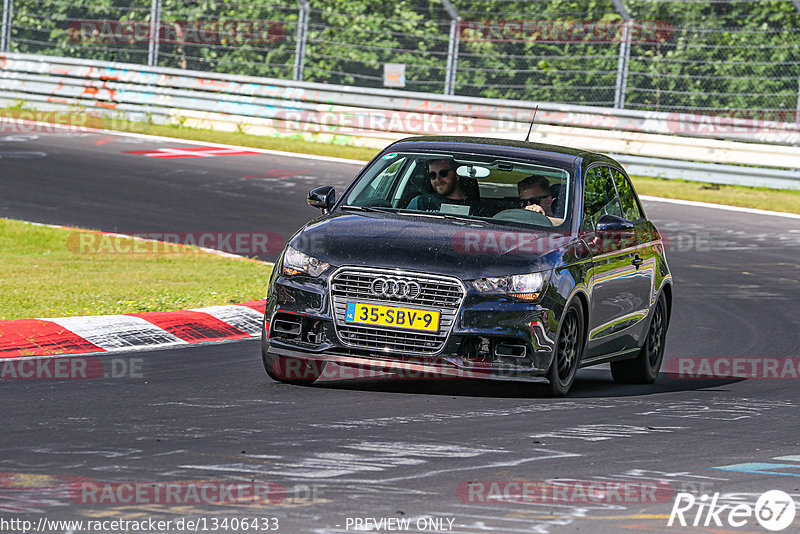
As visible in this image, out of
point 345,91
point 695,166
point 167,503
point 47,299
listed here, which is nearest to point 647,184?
point 695,166

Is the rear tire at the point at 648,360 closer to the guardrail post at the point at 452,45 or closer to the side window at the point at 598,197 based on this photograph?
the side window at the point at 598,197

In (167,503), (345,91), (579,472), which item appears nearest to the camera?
(167,503)

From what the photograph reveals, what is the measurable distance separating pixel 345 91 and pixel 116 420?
61.5 feet

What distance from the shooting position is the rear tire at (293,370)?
9.08 meters

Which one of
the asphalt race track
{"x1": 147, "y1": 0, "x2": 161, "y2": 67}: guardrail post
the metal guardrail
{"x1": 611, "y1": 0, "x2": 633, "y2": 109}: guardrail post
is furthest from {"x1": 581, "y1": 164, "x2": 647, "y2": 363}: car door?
{"x1": 147, "y1": 0, "x2": 161, "y2": 67}: guardrail post

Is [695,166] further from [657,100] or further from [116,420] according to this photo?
[116,420]

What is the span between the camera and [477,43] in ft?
81.0

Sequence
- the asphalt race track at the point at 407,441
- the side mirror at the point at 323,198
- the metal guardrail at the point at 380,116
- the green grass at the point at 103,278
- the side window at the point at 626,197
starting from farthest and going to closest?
the metal guardrail at the point at 380,116, the green grass at the point at 103,278, the side window at the point at 626,197, the side mirror at the point at 323,198, the asphalt race track at the point at 407,441

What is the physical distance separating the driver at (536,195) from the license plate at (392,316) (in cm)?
139

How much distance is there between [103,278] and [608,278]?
5.23m

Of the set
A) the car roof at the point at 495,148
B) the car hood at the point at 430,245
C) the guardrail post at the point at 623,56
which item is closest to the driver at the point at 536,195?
the car roof at the point at 495,148

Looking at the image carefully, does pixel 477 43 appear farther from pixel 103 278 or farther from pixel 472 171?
pixel 472 171

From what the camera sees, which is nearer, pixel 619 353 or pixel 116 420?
pixel 116 420

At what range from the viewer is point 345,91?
1019 inches
